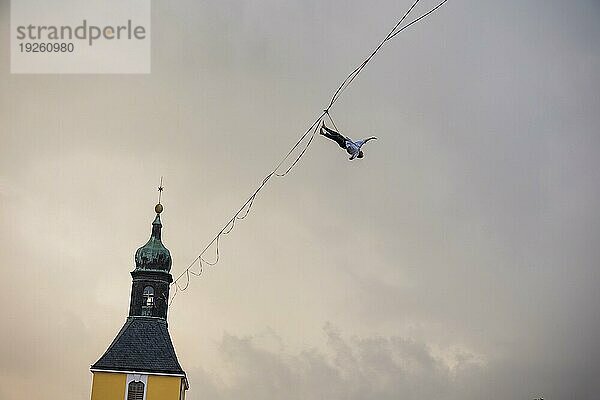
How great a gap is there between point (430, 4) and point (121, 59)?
10.3 ft

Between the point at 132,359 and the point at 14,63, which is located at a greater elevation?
the point at 14,63

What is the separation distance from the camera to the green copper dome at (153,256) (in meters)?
12.3

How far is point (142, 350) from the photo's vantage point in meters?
11.9

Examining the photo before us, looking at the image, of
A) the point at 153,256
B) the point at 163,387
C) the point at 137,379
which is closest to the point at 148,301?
the point at 153,256

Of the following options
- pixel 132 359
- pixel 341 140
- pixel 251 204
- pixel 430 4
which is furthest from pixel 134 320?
pixel 341 140

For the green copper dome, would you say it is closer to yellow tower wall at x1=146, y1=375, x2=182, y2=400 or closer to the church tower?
the church tower

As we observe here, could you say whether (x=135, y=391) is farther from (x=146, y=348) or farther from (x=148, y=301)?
(x=148, y=301)

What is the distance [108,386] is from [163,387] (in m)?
0.63

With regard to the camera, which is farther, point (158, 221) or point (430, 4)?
point (158, 221)

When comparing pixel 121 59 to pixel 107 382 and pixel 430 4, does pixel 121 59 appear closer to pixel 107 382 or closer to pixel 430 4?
pixel 430 4

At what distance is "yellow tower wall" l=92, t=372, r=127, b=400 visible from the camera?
37.8 feet

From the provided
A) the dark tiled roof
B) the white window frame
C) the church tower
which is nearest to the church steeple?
the church tower

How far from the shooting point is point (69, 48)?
9.84 meters

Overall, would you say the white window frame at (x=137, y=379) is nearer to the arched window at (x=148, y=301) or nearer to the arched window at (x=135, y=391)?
the arched window at (x=135, y=391)
